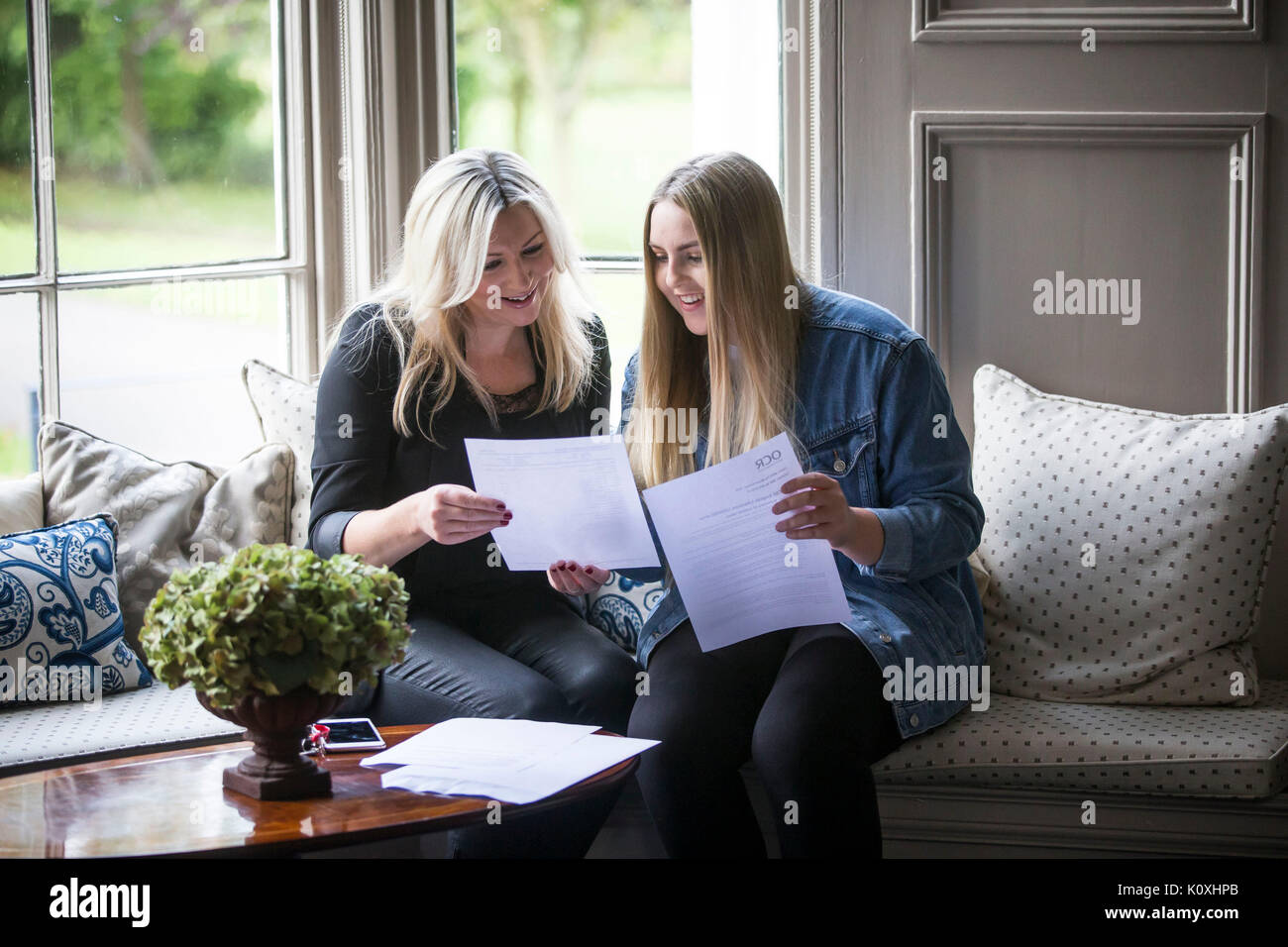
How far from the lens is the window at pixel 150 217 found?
7.66 feet

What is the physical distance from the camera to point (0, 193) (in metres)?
2.28

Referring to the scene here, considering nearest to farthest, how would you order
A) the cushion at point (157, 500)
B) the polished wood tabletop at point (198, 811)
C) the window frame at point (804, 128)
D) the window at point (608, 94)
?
the polished wood tabletop at point (198, 811), the cushion at point (157, 500), the window frame at point (804, 128), the window at point (608, 94)

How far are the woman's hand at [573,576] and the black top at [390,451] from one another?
0.22m

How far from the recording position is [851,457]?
1.92 metres

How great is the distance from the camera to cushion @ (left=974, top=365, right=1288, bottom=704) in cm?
211

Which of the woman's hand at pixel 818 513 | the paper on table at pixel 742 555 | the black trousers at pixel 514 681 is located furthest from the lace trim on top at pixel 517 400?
the woman's hand at pixel 818 513

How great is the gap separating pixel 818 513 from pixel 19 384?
152 cm

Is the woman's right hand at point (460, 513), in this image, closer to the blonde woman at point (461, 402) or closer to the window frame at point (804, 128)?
the blonde woman at point (461, 402)

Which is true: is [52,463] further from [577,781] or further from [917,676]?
[917,676]

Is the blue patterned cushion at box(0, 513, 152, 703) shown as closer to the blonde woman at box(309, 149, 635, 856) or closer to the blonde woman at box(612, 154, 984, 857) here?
the blonde woman at box(309, 149, 635, 856)

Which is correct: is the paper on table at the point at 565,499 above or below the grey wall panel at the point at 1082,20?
below

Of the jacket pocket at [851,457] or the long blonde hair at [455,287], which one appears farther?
the long blonde hair at [455,287]

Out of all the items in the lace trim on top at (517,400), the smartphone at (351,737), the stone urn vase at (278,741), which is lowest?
the smartphone at (351,737)

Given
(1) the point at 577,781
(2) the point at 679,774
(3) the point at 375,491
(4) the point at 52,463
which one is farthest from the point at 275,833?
(4) the point at 52,463
